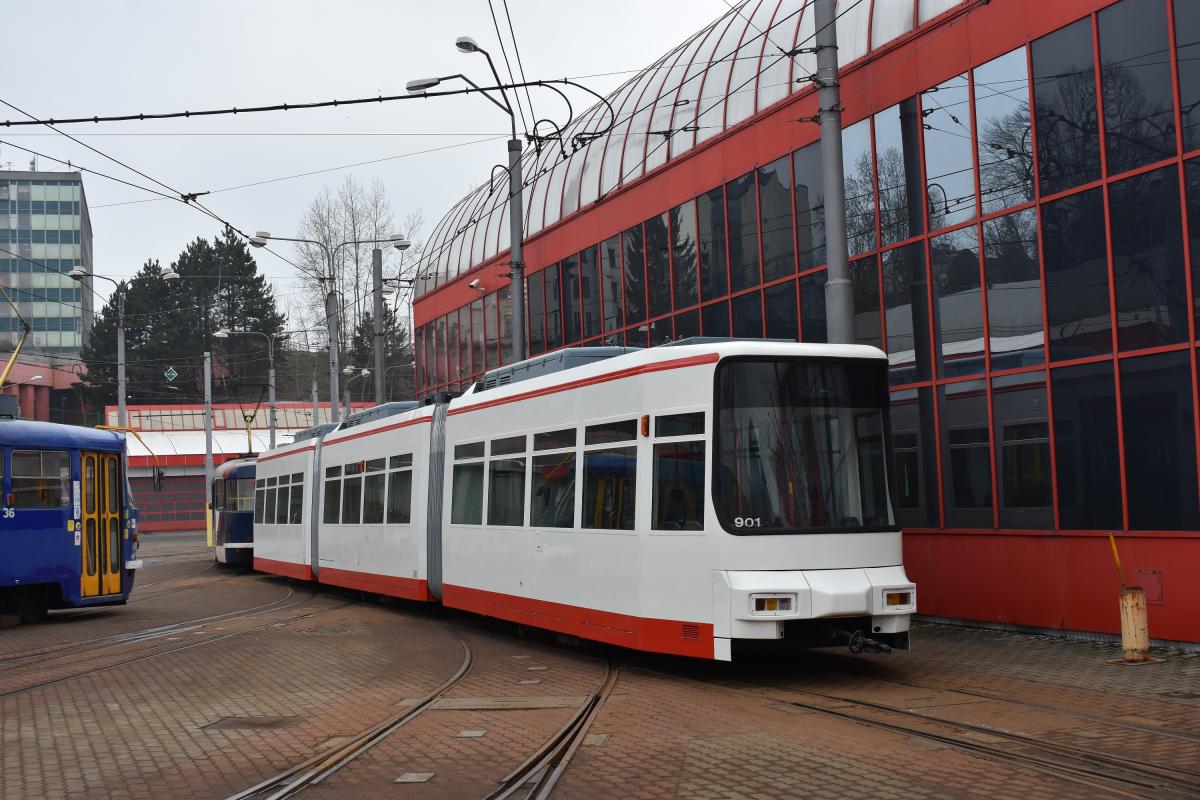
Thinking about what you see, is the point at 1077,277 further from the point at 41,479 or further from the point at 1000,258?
the point at 41,479

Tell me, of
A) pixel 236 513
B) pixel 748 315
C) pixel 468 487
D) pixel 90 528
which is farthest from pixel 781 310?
pixel 236 513

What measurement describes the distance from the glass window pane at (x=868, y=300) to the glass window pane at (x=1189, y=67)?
5156 mm

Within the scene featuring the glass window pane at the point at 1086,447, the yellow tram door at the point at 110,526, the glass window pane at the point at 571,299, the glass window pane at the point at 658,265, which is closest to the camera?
the glass window pane at the point at 1086,447

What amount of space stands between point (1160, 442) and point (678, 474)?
204 inches

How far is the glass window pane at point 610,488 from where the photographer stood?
11.9 m

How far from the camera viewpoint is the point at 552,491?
13.5m

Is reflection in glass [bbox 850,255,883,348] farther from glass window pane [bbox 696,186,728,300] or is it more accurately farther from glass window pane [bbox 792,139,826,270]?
glass window pane [bbox 696,186,728,300]

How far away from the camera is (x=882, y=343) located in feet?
56.6

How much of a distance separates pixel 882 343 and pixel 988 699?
7.91 m

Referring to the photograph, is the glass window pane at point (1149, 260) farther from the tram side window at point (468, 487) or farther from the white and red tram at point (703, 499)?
the tram side window at point (468, 487)

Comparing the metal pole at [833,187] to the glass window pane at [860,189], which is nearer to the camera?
the metal pole at [833,187]

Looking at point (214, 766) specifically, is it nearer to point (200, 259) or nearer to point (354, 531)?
point (354, 531)

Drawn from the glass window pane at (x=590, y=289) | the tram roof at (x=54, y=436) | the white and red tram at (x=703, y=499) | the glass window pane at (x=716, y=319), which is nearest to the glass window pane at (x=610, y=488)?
the white and red tram at (x=703, y=499)

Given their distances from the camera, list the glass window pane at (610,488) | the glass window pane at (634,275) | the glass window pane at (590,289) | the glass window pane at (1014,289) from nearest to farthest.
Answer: the glass window pane at (610,488)
the glass window pane at (1014,289)
the glass window pane at (634,275)
the glass window pane at (590,289)
